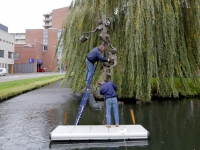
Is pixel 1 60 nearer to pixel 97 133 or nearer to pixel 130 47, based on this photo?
pixel 130 47

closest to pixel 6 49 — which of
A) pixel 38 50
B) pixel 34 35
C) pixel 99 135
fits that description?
pixel 38 50

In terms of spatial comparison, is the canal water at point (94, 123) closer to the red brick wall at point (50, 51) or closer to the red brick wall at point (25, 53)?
the red brick wall at point (25, 53)

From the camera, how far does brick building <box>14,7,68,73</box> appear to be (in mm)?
61969

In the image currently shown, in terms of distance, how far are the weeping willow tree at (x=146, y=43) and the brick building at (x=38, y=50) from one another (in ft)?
137

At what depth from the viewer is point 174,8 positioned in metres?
10.9

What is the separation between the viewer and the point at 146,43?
10.1m

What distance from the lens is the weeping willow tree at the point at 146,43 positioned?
32.9ft

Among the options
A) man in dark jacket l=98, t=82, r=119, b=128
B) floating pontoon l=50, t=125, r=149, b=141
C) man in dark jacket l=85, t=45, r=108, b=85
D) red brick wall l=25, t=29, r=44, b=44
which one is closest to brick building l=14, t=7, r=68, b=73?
red brick wall l=25, t=29, r=44, b=44

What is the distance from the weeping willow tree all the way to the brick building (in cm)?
4162

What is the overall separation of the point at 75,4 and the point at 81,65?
359 cm

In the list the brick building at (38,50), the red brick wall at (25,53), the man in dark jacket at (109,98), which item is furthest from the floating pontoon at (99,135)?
the red brick wall at (25,53)

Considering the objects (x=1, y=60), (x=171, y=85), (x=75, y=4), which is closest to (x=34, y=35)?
(x=1, y=60)

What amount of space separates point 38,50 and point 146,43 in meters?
57.2

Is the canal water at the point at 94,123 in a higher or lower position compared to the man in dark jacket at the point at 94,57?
lower
